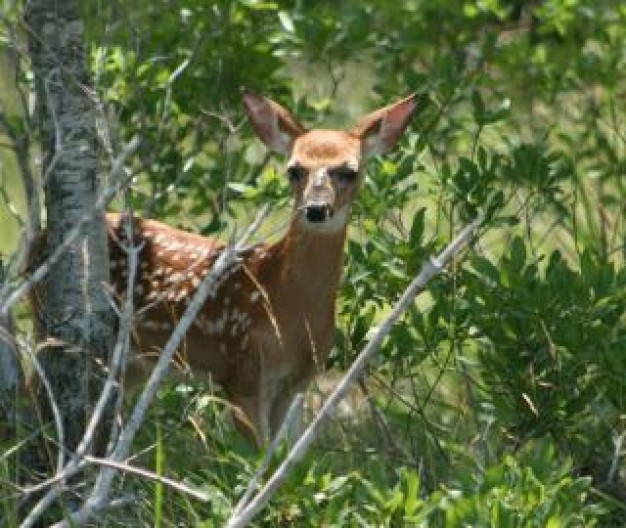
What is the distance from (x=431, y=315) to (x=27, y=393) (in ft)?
4.12

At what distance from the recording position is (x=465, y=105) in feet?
35.8

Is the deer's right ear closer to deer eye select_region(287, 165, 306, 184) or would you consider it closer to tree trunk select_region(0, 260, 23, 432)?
deer eye select_region(287, 165, 306, 184)

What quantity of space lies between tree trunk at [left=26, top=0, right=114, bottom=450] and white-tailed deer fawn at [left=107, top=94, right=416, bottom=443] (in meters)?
0.87

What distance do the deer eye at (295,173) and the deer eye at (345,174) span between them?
109 mm

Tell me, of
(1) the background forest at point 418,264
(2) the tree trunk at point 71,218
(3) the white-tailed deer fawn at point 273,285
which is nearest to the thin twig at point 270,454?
(1) the background forest at point 418,264

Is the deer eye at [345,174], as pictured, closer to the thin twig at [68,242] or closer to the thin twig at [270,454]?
the thin twig at [68,242]

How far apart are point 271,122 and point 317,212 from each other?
70 cm

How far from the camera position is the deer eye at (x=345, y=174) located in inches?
264

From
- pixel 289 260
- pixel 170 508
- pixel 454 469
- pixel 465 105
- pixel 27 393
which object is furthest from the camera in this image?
pixel 465 105

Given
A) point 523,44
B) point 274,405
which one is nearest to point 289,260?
point 274,405

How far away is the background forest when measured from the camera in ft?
16.8

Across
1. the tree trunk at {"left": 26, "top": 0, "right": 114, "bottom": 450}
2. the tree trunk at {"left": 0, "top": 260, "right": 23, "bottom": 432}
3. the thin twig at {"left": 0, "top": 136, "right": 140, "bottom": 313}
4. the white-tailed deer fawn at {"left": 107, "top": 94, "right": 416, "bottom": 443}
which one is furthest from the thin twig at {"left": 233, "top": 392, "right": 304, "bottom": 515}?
the white-tailed deer fawn at {"left": 107, "top": 94, "right": 416, "bottom": 443}

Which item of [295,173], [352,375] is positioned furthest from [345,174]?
[352,375]

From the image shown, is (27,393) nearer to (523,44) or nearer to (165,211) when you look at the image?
(165,211)
